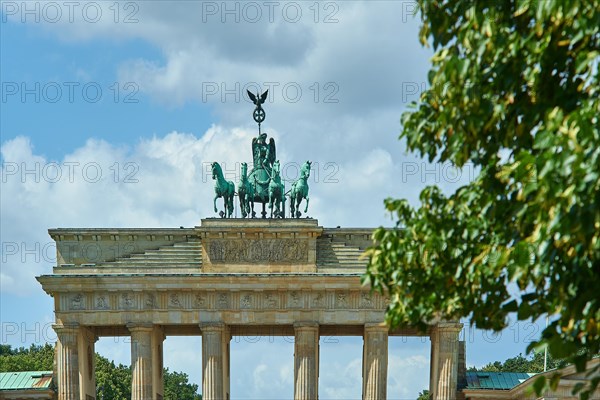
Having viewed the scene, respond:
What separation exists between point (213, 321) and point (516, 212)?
47.0 meters

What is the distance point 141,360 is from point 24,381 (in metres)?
9.95

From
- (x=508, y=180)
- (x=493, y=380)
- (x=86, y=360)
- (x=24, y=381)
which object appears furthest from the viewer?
(x=493, y=380)

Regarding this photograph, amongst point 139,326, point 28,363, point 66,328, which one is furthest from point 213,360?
point 28,363

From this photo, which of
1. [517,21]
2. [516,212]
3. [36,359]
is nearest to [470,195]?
[516,212]

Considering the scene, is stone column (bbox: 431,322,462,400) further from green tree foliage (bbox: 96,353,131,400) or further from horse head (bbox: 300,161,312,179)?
green tree foliage (bbox: 96,353,131,400)

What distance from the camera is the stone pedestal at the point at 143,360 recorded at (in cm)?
6606

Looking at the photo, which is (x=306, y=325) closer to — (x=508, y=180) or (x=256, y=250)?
(x=256, y=250)

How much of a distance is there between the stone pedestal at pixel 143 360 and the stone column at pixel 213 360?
2754 millimetres

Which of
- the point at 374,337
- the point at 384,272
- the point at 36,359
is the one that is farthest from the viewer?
the point at 36,359

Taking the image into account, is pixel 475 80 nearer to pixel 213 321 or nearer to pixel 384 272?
pixel 384 272

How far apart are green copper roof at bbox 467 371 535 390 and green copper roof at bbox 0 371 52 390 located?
2441cm

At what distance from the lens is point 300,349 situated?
6656cm

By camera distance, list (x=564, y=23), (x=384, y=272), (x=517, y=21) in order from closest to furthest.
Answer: (x=564, y=23), (x=517, y=21), (x=384, y=272)

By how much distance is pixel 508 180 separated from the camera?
21.0m
